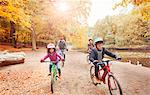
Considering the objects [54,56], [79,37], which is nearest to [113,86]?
[54,56]

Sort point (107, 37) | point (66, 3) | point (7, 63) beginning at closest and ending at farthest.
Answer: point (7, 63)
point (66, 3)
point (107, 37)

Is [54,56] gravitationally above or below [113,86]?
above

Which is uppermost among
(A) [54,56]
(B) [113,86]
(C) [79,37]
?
(C) [79,37]

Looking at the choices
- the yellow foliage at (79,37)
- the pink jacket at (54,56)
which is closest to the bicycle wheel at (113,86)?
the pink jacket at (54,56)

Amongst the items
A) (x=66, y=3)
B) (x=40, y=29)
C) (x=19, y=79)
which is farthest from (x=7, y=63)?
(x=40, y=29)

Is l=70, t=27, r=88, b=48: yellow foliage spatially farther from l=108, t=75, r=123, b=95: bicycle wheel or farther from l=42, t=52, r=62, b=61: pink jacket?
l=108, t=75, r=123, b=95: bicycle wheel

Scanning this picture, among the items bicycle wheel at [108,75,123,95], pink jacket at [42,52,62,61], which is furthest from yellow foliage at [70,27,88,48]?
bicycle wheel at [108,75,123,95]

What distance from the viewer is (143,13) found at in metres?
16.9

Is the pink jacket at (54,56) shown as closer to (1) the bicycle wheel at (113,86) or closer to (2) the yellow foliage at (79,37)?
(1) the bicycle wheel at (113,86)

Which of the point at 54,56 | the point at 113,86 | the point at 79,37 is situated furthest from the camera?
the point at 79,37

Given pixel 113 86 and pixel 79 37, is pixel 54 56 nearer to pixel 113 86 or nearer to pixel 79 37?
pixel 113 86

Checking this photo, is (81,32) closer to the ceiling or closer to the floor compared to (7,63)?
closer to the ceiling

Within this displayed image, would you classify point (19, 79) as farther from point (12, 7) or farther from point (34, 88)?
point (12, 7)

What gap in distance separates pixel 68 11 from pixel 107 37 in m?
27.2
